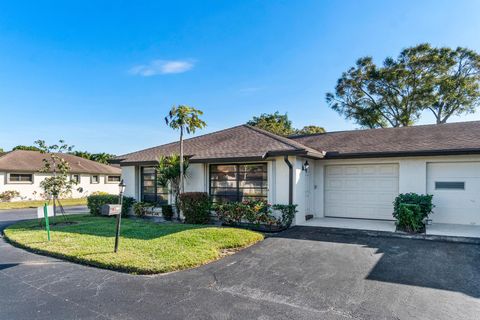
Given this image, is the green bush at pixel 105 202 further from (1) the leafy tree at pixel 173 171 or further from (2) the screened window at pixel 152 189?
(1) the leafy tree at pixel 173 171

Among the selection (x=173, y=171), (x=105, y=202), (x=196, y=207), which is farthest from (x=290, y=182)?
(x=105, y=202)

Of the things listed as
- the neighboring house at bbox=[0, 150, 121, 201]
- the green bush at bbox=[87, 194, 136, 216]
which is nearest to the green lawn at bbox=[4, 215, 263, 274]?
the green bush at bbox=[87, 194, 136, 216]

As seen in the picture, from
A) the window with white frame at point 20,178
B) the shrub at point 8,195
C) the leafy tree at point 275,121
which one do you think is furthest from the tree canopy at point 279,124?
the shrub at point 8,195

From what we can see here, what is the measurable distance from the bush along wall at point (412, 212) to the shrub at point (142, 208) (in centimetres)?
969

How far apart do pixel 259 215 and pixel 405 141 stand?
6.59m

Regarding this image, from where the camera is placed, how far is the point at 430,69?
25.1 metres

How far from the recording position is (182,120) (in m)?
11.0

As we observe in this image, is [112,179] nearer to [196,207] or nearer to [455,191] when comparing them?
[196,207]

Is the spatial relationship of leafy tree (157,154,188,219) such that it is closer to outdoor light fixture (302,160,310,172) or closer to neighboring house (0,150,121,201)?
outdoor light fixture (302,160,310,172)

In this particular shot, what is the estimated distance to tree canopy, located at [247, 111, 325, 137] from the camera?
112 feet

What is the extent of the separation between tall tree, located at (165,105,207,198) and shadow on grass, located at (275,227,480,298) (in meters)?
5.34

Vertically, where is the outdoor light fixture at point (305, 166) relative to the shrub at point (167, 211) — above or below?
above

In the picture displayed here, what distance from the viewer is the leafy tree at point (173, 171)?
37.7 ft

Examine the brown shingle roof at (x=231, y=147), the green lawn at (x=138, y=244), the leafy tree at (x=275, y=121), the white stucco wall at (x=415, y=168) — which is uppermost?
the leafy tree at (x=275, y=121)
